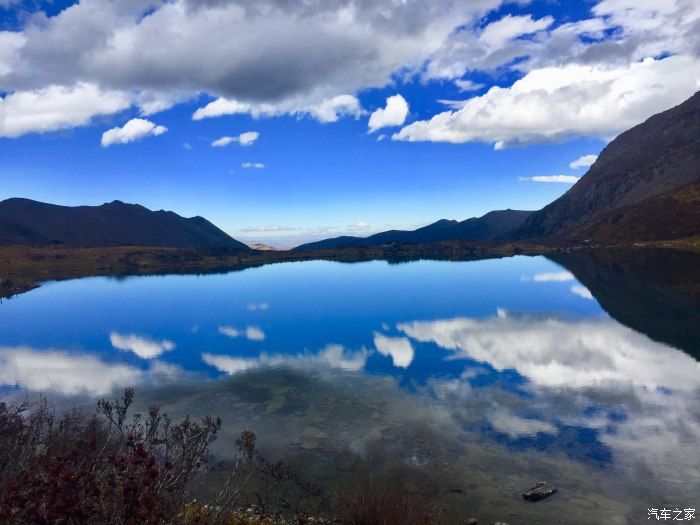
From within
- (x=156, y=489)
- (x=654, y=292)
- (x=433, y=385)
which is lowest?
(x=433, y=385)

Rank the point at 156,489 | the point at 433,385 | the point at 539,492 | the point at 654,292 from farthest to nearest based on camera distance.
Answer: the point at 654,292
the point at 433,385
the point at 539,492
the point at 156,489

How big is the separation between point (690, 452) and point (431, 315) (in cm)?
5391

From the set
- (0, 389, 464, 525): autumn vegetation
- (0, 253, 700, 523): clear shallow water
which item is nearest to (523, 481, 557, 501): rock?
(0, 253, 700, 523): clear shallow water

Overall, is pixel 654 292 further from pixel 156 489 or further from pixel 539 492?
pixel 156 489

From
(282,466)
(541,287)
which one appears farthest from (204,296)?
(282,466)

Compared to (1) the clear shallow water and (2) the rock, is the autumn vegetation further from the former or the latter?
(2) the rock

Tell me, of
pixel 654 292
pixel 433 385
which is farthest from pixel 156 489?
pixel 654 292

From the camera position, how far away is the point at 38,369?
5241 centimetres

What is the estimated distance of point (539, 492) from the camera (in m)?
22.3

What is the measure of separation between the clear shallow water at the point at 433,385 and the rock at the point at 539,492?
504 millimetres

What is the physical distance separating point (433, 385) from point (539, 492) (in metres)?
19.3

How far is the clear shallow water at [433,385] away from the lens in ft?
80.4

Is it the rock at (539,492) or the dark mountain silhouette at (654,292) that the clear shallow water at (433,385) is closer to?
the rock at (539,492)

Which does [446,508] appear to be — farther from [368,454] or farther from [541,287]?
[541,287]
